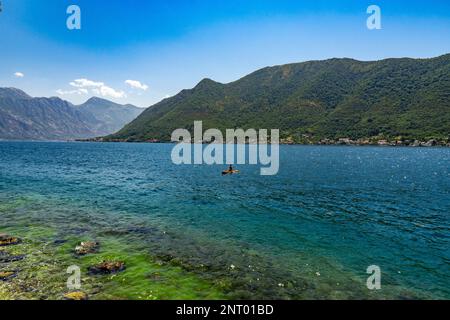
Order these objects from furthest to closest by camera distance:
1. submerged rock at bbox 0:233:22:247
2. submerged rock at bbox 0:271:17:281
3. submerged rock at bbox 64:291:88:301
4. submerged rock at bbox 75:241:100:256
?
submerged rock at bbox 0:233:22:247
submerged rock at bbox 75:241:100:256
submerged rock at bbox 0:271:17:281
submerged rock at bbox 64:291:88:301

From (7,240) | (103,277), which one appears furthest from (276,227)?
(7,240)

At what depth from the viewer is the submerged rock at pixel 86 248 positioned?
26781 millimetres

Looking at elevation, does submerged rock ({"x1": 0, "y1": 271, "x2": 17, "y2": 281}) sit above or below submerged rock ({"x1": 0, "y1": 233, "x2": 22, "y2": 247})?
below

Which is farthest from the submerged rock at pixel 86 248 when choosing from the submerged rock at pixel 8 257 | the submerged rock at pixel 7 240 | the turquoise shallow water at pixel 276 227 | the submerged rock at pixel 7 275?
the submerged rock at pixel 7 240

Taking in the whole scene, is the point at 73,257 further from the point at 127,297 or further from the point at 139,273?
the point at 127,297

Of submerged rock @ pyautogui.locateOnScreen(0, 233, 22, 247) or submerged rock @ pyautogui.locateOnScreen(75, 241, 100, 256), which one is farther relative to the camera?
submerged rock @ pyautogui.locateOnScreen(0, 233, 22, 247)

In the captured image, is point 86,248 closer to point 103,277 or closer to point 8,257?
point 8,257

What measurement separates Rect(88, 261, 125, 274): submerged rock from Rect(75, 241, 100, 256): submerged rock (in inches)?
143

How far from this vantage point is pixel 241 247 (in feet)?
96.6

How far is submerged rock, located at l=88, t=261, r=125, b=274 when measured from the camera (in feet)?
75.7

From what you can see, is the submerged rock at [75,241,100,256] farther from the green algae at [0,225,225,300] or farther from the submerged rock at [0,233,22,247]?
the submerged rock at [0,233,22,247]

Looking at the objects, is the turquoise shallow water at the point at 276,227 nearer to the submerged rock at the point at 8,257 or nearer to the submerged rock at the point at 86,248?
the submerged rock at the point at 86,248

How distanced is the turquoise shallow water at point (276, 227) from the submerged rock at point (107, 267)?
4030mm

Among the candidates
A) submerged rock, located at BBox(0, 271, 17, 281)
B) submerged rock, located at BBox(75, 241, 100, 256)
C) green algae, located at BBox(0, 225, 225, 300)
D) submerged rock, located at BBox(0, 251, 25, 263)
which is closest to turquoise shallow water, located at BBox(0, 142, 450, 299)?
green algae, located at BBox(0, 225, 225, 300)
